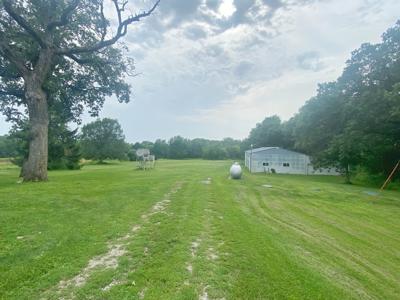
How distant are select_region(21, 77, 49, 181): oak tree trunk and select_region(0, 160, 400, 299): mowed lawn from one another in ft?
14.8

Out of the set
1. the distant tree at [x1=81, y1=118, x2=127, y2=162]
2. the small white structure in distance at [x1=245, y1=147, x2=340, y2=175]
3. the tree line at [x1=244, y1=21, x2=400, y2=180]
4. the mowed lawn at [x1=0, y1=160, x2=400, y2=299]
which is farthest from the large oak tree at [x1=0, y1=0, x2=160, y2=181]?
the distant tree at [x1=81, y1=118, x2=127, y2=162]

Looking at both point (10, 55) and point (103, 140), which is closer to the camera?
point (10, 55)

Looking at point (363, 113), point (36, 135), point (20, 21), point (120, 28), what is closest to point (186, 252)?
point (36, 135)

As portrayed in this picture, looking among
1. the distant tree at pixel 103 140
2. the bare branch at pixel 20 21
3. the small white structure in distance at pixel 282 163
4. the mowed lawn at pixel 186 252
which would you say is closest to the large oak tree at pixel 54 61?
the bare branch at pixel 20 21

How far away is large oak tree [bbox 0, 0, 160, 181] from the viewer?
1269cm

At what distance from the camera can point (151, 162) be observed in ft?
119

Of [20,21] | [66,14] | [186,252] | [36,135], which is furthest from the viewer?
[36,135]

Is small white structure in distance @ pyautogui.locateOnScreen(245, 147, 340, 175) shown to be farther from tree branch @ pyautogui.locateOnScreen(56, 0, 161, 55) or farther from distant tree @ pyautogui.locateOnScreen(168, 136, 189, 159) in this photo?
distant tree @ pyautogui.locateOnScreen(168, 136, 189, 159)

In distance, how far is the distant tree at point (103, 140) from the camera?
2482 inches

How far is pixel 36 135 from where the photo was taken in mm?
12625

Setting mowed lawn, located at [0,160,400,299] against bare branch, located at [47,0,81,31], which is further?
bare branch, located at [47,0,81,31]

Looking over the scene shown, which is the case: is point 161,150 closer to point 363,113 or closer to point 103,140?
point 103,140

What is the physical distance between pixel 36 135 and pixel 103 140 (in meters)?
54.6

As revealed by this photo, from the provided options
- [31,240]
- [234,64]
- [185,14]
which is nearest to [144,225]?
[31,240]
